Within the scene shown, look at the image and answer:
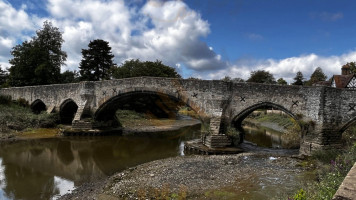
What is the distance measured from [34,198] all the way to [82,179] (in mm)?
2362

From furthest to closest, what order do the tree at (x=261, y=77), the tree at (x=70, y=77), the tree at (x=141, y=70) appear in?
the tree at (x=261, y=77), the tree at (x=70, y=77), the tree at (x=141, y=70)

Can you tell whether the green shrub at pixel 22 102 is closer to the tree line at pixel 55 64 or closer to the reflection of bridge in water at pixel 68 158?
the tree line at pixel 55 64

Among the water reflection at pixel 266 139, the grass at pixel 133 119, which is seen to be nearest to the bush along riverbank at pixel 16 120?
the grass at pixel 133 119

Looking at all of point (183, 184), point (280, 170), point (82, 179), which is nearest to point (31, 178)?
point (82, 179)

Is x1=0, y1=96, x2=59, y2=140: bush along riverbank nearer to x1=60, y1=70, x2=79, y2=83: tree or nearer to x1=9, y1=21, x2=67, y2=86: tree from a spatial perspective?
x1=9, y1=21, x2=67, y2=86: tree

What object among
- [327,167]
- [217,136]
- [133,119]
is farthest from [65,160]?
[133,119]

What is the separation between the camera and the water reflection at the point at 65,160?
30.5 ft

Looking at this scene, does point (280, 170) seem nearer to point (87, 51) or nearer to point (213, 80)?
point (213, 80)

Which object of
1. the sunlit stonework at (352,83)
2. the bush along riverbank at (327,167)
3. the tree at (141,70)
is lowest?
the bush along riverbank at (327,167)

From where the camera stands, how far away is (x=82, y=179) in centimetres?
1037

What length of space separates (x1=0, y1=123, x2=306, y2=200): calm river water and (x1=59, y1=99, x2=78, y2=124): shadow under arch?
5.97 meters

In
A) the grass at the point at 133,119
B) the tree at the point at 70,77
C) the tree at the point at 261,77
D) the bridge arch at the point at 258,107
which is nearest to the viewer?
the bridge arch at the point at 258,107

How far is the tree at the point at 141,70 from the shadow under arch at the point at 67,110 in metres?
11.8

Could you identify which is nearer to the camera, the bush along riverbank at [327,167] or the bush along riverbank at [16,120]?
the bush along riverbank at [327,167]
